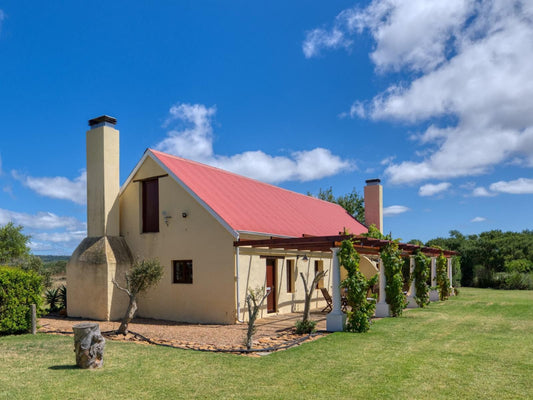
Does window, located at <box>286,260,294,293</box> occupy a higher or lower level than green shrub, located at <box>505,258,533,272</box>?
higher

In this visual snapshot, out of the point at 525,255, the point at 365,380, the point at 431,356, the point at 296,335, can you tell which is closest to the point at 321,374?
the point at 365,380

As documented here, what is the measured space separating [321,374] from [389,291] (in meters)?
9.55

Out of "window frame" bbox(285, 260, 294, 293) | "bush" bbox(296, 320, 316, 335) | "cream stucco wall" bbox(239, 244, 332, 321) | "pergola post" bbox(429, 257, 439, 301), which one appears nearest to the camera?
"bush" bbox(296, 320, 316, 335)

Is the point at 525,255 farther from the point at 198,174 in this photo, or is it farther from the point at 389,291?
the point at 198,174

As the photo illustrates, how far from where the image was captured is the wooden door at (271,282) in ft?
59.3

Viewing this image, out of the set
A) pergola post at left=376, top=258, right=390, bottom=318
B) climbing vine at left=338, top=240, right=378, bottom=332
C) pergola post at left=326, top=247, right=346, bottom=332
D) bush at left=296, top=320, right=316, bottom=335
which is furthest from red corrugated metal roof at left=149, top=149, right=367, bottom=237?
pergola post at left=376, top=258, right=390, bottom=318

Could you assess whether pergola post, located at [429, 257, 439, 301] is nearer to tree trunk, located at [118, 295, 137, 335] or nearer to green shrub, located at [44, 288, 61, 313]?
tree trunk, located at [118, 295, 137, 335]

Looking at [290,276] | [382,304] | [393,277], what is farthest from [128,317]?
[393,277]

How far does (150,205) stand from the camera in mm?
18734

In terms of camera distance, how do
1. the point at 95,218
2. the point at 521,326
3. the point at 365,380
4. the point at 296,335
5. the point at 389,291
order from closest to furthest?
1. the point at 365,380
2. the point at 296,335
3. the point at 521,326
4. the point at 389,291
5. the point at 95,218

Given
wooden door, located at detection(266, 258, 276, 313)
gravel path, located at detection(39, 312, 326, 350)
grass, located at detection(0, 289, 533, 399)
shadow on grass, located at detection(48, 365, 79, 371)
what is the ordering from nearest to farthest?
1. grass, located at detection(0, 289, 533, 399)
2. shadow on grass, located at detection(48, 365, 79, 371)
3. gravel path, located at detection(39, 312, 326, 350)
4. wooden door, located at detection(266, 258, 276, 313)

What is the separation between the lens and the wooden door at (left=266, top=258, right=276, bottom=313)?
1808 cm

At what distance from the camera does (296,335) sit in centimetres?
1291

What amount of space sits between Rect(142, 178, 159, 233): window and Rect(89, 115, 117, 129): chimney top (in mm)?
2762
